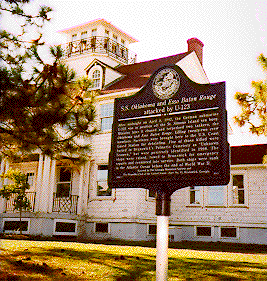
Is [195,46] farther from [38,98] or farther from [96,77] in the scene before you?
[38,98]

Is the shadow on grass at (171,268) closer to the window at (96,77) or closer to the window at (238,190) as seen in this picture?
the window at (238,190)

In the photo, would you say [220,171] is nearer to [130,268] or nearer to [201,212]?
[130,268]

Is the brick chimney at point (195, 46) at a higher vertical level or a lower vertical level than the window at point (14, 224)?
higher

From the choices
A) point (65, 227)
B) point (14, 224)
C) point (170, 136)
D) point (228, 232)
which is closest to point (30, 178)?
point (14, 224)

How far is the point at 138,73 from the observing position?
23859 millimetres

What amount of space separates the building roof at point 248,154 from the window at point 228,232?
342 cm

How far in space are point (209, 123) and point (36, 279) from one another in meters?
3.56

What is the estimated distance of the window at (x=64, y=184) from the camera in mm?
21078

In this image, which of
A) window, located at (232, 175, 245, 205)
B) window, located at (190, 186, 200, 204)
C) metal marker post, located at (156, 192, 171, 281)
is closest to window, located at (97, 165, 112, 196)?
window, located at (190, 186, 200, 204)

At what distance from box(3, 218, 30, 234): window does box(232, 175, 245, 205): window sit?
34.9ft

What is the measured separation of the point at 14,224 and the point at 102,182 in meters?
4.80

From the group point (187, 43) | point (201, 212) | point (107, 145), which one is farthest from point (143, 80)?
point (201, 212)

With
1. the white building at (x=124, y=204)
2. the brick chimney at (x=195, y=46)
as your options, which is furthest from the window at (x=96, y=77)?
the brick chimney at (x=195, y=46)

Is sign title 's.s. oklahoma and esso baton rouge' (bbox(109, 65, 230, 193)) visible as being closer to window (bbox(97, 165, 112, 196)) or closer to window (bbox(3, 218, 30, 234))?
window (bbox(3, 218, 30, 234))
